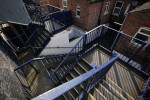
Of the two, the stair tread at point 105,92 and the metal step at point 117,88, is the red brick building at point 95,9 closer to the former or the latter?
the metal step at point 117,88

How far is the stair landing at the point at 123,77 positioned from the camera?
2999 mm

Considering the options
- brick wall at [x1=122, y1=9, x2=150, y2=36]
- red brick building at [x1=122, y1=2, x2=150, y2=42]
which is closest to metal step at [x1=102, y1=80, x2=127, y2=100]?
red brick building at [x1=122, y1=2, x2=150, y2=42]

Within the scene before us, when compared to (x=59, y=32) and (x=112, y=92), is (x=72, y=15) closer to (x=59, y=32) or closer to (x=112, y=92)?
(x=59, y=32)

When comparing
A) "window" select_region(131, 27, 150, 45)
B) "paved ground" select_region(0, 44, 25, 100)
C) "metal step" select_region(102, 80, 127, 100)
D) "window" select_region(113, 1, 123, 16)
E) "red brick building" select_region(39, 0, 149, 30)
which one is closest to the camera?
"paved ground" select_region(0, 44, 25, 100)

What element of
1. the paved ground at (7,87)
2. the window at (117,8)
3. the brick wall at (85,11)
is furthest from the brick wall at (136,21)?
the paved ground at (7,87)

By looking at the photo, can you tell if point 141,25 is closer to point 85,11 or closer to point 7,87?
point 85,11

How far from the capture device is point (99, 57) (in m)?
3.97

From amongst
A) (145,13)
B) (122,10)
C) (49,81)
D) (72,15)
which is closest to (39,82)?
(49,81)

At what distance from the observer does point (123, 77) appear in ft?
11.1

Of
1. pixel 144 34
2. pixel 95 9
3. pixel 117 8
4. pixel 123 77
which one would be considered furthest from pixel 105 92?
pixel 117 8

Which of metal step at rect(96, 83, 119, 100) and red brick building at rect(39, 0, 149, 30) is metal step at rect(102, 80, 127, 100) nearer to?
metal step at rect(96, 83, 119, 100)

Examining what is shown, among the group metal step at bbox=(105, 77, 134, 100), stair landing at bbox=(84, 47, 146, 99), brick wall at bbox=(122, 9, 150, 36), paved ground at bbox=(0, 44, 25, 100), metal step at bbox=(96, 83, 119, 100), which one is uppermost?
brick wall at bbox=(122, 9, 150, 36)

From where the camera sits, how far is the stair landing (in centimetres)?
300

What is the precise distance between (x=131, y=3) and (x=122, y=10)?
43.2 inches
